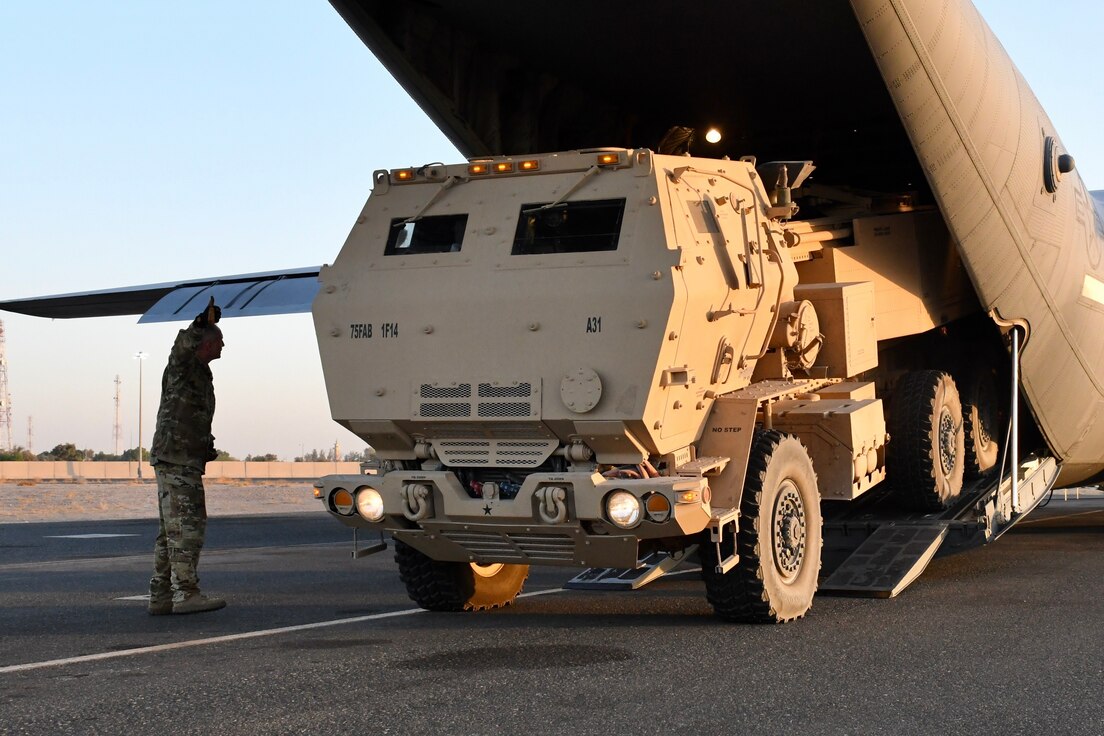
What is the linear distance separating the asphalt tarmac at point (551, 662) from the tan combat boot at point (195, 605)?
12 centimetres

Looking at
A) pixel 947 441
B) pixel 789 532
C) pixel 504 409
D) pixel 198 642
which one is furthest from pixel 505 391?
pixel 947 441

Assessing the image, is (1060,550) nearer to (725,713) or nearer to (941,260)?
(941,260)

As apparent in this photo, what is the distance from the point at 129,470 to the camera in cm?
5553

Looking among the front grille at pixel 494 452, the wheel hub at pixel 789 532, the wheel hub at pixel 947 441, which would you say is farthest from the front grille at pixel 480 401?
the wheel hub at pixel 947 441

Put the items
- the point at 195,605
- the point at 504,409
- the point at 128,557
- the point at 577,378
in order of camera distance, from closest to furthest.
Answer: the point at 577,378, the point at 504,409, the point at 195,605, the point at 128,557

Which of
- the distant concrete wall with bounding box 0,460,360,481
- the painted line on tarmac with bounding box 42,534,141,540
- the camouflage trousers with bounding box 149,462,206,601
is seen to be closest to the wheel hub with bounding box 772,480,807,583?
the camouflage trousers with bounding box 149,462,206,601

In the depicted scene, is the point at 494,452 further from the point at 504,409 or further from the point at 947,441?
the point at 947,441

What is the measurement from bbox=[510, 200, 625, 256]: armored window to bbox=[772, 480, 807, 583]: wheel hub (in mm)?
2035

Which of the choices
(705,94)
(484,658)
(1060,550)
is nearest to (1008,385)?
(1060,550)

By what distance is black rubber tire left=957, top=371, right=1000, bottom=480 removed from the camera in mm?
12258

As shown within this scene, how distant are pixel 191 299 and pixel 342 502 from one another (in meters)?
10.6

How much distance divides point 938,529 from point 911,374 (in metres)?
1.64

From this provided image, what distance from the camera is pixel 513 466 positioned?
7910mm

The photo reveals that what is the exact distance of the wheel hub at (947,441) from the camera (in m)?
11.3
